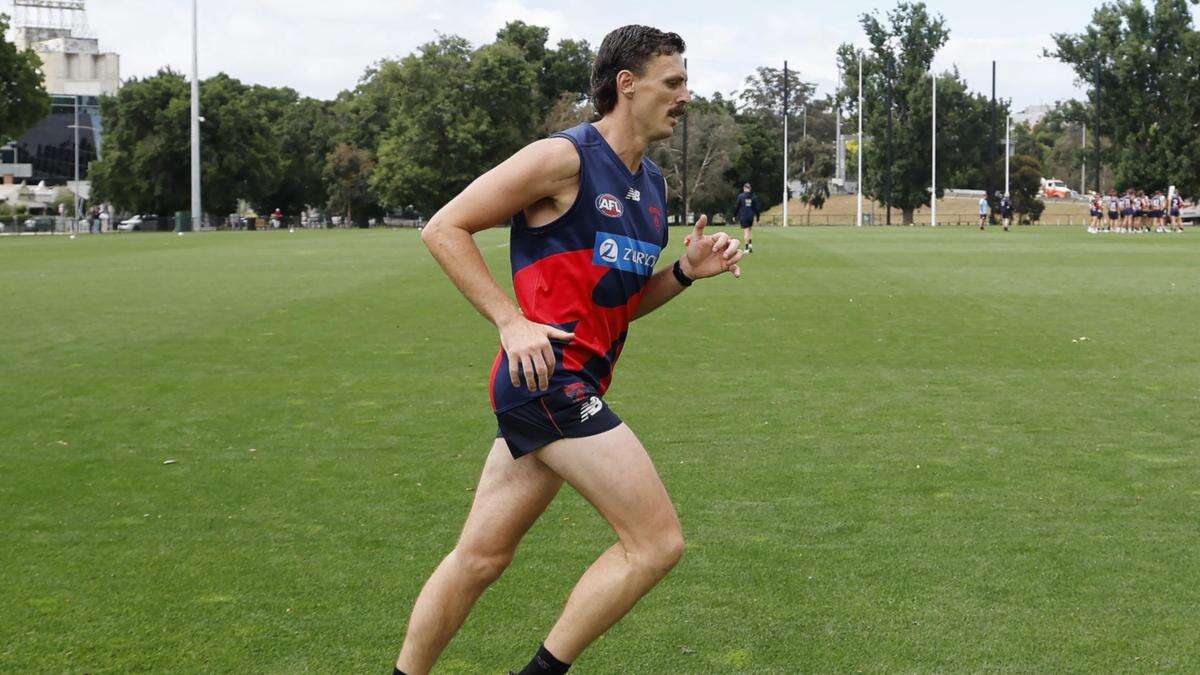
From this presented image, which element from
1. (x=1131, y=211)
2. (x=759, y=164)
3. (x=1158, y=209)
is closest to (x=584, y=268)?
(x=1131, y=211)

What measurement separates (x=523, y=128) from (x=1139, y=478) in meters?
89.0

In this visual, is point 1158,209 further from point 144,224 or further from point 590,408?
point 144,224

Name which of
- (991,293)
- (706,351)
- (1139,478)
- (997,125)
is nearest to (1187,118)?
(997,125)

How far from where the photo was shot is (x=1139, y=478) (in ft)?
23.5

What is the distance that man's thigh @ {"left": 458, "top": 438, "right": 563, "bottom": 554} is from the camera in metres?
3.75

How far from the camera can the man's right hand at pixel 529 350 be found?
347 cm

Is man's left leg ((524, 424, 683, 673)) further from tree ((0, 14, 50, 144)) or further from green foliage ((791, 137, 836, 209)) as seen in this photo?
green foliage ((791, 137, 836, 209))

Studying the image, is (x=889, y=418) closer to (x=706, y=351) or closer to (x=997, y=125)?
(x=706, y=351)

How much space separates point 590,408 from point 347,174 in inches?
3807

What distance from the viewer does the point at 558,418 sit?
3.59m

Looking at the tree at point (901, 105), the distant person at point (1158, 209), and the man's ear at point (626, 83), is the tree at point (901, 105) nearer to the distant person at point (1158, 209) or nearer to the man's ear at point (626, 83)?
the distant person at point (1158, 209)

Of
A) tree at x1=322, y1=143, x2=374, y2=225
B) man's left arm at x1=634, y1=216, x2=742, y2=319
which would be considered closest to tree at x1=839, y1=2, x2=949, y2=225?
tree at x1=322, y1=143, x2=374, y2=225

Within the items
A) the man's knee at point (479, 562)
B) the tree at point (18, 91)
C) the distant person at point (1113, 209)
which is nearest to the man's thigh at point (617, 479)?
the man's knee at point (479, 562)

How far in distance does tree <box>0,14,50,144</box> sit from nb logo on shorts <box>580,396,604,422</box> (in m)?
65.7
